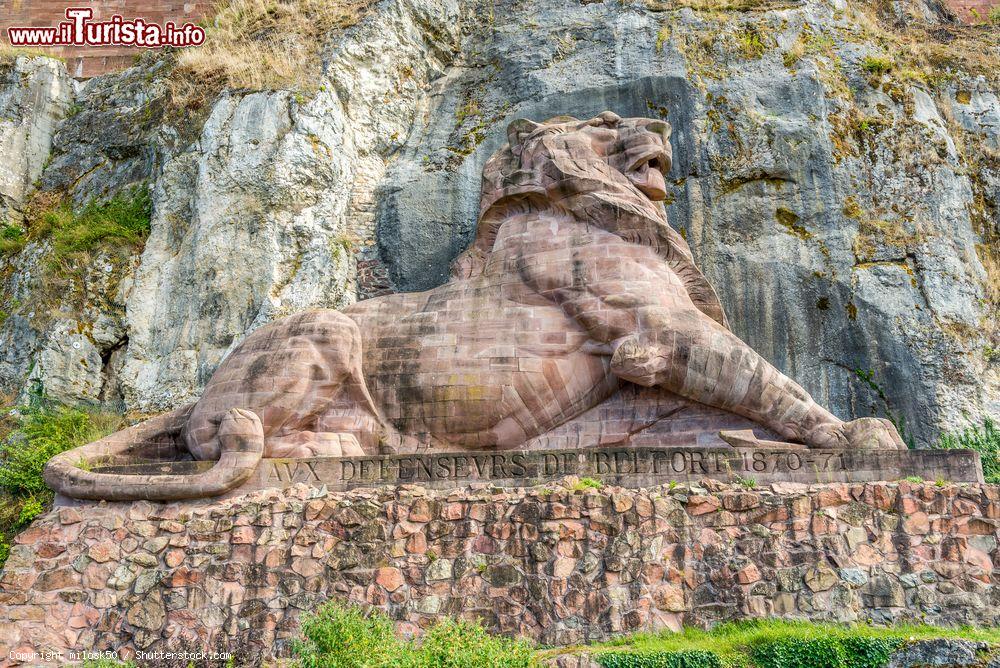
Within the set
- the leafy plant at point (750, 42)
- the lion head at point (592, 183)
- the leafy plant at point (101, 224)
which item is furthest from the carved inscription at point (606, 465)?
the leafy plant at point (750, 42)

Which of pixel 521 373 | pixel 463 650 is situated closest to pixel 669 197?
pixel 521 373

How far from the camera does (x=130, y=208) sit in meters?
15.0

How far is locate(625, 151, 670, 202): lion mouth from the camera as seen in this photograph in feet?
35.7

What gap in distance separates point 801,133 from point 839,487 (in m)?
6.89

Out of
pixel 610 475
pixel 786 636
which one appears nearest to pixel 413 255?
pixel 610 475

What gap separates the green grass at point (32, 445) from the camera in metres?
Result: 11.6

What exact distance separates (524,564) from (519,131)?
17.9 ft

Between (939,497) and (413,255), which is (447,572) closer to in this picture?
(939,497)

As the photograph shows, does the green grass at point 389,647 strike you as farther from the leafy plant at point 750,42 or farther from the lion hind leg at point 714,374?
the leafy plant at point 750,42

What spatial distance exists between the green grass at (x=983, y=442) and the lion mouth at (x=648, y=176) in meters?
4.27

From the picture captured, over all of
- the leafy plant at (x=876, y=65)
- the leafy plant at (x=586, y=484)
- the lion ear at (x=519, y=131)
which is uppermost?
the leafy plant at (x=876, y=65)

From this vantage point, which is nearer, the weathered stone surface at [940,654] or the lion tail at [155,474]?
the weathered stone surface at [940,654]

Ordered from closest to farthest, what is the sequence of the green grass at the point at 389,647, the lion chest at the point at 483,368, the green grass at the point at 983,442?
1. the green grass at the point at 389,647
2. the lion chest at the point at 483,368
3. the green grass at the point at 983,442

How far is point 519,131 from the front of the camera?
11406 millimetres
